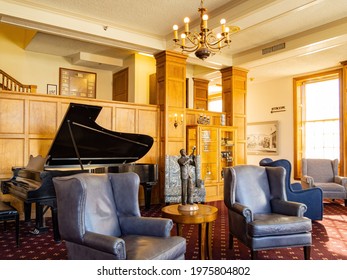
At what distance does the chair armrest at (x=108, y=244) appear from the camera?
84.0 inches

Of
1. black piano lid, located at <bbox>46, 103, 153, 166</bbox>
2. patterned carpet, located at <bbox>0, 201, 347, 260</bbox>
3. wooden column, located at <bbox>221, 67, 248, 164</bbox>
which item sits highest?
wooden column, located at <bbox>221, 67, 248, 164</bbox>

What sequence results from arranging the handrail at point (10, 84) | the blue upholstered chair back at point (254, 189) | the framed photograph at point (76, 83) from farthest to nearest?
the framed photograph at point (76, 83), the handrail at point (10, 84), the blue upholstered chair back at point (254, 189)

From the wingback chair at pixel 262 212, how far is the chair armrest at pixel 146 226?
0.98m

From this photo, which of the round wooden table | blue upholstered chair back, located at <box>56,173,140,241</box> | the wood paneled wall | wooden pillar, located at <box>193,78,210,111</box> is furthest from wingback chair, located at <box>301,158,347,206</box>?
blue upholstered chair back, located at <box>56,173,140,241</box>

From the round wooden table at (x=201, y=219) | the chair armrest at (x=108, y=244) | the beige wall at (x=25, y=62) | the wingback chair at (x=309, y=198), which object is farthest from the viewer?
the beige wall at (x=25, y=62)

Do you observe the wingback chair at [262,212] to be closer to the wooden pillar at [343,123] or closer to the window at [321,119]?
the wooden pillar at [343,123]

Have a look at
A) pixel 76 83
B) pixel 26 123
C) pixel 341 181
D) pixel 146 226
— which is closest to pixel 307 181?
pixel 341 181

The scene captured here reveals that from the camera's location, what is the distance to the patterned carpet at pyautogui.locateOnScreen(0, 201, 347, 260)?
Result: 11.4 feet

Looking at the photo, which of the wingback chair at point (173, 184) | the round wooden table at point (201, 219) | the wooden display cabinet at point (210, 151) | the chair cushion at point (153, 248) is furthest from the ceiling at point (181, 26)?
the chair cushion at point (153, 248)

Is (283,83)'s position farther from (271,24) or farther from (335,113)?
(271,24)

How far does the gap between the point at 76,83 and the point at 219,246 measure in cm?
642

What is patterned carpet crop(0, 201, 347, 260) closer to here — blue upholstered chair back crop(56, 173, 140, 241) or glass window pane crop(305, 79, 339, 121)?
blue upholstered chair back crop(56, 173, 140, 241)

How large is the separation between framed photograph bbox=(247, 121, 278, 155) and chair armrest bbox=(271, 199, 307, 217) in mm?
6017

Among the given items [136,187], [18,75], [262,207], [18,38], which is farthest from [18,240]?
[18,38]
